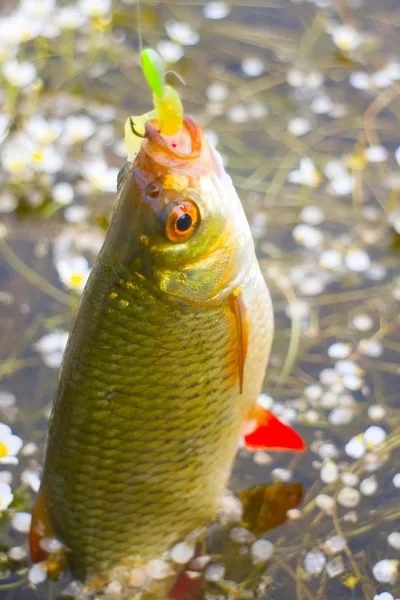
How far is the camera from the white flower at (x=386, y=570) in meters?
3.01

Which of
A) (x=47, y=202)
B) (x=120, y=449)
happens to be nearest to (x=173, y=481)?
(x=120, y=449)

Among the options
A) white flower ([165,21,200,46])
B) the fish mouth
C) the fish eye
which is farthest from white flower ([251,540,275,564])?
white flower ([165,21,200,46])

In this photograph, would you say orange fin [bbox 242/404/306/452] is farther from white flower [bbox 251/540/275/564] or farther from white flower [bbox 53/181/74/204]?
white flower [bbox 53/181/74/204]

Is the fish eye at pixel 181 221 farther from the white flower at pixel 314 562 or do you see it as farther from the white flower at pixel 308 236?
the white flower at pixel 308 236

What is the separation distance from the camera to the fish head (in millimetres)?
2049

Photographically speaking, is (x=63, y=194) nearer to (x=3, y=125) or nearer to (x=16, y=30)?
(x=3, y=125)

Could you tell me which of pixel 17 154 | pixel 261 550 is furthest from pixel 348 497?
pixel 17 154

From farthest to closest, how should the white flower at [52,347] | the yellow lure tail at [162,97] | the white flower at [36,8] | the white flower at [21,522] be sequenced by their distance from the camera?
the white flower at [36,8], the white flower at [52,347], the white flower at [21,522], the yellow lure tail at [162,97]

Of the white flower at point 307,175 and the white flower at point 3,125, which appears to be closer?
the white flower at point 307,175

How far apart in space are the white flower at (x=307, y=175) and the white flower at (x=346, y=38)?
1142mm

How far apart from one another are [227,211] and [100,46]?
142 inches

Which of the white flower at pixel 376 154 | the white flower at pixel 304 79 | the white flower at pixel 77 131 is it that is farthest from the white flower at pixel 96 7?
the white flower at pixel 376 154

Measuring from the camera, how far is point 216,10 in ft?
18.1

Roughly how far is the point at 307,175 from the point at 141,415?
7.76ft
